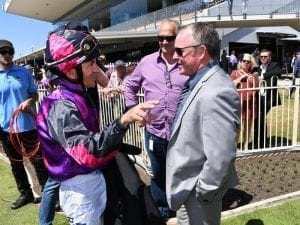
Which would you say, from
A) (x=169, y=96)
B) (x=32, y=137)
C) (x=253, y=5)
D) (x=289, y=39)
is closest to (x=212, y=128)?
(x=169, y=96)

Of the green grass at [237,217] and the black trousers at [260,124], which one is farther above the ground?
the black trousers at [260,124]

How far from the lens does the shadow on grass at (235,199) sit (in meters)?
5.39

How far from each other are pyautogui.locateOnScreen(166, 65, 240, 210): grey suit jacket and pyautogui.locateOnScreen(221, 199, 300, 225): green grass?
1974 millimetres

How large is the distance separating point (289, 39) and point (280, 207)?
111ft

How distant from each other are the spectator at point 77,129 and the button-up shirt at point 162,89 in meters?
1.48

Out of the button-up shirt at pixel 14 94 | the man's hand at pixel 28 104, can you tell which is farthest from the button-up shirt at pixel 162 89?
the button-up shirt at pixel 14 94

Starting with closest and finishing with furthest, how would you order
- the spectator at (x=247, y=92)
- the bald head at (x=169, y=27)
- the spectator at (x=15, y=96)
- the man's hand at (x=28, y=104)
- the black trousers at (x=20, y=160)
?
1. the bald head at (x=169, y=27)
2. the man's hand at (x=28, y=104)
3. the spectator at (x=15, y=96)
4. the black trousers at (x=20, y=160)
5. the spectator at (x=247, y=92)

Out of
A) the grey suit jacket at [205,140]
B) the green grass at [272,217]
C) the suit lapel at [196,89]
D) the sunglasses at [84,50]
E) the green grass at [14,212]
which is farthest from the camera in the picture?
the green grass at [14,212]

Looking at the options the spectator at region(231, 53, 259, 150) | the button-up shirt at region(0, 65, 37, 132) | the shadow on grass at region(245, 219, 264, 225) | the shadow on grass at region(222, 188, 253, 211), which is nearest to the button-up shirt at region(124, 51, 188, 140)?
the shadow on grass at region(245, 219, 264, 225)

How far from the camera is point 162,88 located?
4.29 metres

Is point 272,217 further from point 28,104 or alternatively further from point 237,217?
point 28,104

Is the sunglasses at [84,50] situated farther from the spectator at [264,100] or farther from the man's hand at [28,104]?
the spectator at [264,100]

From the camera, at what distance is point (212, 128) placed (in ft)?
8.98

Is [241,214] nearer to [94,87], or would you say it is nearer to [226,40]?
[94,87]
